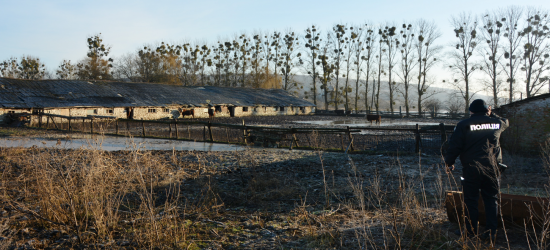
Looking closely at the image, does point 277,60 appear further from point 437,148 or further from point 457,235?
point 457,235

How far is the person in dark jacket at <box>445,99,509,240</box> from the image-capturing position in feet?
13.0

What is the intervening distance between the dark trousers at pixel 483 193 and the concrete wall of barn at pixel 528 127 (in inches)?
392

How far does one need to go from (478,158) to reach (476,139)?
0.24m

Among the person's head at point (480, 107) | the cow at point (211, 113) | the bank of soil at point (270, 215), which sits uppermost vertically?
the cow at point (211, 113)

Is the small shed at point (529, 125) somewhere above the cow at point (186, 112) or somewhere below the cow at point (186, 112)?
below

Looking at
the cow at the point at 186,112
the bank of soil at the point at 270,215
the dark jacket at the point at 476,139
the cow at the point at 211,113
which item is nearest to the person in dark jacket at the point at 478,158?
the dark jacket at the point at 476,139

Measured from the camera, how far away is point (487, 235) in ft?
13.2

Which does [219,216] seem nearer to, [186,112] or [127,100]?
[127,100]

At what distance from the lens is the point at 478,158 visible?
409 centimetres

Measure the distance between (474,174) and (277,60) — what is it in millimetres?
62323

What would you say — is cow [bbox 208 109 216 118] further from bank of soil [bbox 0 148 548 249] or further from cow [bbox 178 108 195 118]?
bank of soil [bbox 0 148 548 249]

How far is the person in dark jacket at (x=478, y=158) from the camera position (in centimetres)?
397

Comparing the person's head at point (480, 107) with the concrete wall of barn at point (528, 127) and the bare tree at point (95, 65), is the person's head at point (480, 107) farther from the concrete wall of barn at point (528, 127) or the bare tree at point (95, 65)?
the bare tree at point (95, 65)

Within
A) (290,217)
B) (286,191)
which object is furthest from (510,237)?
(286,191)
